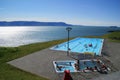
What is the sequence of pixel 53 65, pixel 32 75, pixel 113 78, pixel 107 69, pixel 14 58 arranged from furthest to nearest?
pixel 14 58
pixel 53 65
pixel 107 69
pixel 32 75
pixel 113 78

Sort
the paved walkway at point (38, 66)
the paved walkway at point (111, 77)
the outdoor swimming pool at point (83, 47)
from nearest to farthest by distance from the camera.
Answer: the paved walkway at point (111, 77) < the paved walkway at point (38, 66) < the outdoor swimming pool at point (83, 47)

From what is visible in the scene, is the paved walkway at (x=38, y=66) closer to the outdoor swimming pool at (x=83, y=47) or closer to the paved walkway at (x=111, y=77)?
the paved walkway at (x=111, y=77)

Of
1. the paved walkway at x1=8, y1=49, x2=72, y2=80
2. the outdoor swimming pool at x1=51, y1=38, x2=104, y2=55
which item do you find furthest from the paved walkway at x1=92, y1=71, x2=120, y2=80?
the outdoor swimming pool at x1=51, y1=38, x2=104, y2=55

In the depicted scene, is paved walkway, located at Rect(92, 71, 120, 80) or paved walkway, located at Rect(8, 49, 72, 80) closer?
paved walkway, located at Rect(92, 71, 120, 80)

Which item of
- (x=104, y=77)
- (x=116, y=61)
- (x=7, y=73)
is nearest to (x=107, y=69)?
(x=104, y=77)

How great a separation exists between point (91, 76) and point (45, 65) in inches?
201

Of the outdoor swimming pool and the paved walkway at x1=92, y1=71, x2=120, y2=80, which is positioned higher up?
the paved walkway at x1=92, y1=71, x2=120, y2=80

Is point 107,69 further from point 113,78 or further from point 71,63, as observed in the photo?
point 71,63

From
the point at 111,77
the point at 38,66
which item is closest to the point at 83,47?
the point at 38,66

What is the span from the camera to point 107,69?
1473 cm

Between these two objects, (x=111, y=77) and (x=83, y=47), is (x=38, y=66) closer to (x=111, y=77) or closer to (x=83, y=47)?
(x=111, y=77)

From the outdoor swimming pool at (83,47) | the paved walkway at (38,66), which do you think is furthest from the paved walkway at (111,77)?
the outdoor swimming pool at (83,47)

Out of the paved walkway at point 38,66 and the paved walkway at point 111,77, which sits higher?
the paved walkway at point 111,77

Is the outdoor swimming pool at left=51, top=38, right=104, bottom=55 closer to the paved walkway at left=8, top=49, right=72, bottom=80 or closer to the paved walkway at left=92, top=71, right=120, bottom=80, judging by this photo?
the paved walkway at left=8, top=49, right=72, bottom=80
